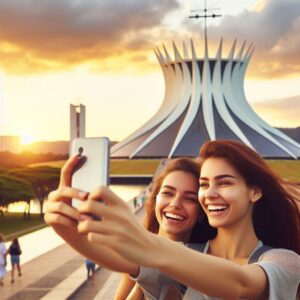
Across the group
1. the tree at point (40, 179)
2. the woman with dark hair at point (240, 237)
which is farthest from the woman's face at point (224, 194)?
the tree at point (40, 179)

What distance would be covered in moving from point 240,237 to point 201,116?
6173 centimetres

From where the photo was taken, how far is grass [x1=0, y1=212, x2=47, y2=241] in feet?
54.1

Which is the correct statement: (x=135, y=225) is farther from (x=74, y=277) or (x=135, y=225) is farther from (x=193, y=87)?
(x=193, y=87)

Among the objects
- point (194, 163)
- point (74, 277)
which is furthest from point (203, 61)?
point (194, 163)

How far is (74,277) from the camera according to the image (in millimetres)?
9477

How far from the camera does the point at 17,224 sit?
18859 mm

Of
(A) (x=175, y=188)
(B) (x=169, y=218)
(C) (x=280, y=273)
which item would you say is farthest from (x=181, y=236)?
(C) (x=280, y=273)

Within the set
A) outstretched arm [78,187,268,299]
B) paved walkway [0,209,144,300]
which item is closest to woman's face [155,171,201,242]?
outstretched arm [78,187,268,299]

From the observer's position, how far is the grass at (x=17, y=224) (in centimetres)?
1650

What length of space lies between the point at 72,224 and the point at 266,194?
0.87 meters

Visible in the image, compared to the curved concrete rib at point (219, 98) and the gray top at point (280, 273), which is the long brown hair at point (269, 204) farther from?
the curved concrete rib at point (219, 98)

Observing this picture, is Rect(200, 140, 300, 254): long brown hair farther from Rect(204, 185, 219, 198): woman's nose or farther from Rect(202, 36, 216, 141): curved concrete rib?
Rect(202, 36, 216, 141): curved concrete rib

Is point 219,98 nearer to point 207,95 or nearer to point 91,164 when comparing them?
point 207,95

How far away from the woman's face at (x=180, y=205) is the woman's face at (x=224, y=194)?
236mm
